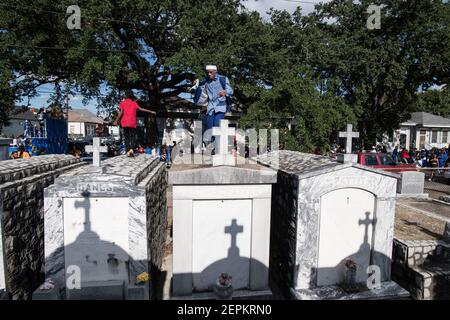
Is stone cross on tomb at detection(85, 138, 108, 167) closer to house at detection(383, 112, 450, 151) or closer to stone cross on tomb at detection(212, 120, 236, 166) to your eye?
stone cross on tomb at detection(212, 120, 236, 166)

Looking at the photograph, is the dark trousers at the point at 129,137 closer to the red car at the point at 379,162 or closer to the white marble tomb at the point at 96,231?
the white marble tomb at the point at 96,231

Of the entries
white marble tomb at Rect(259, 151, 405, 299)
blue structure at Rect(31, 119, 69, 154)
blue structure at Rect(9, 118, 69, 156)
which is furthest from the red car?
blue structure at Rect(31, 119, 69, 154)

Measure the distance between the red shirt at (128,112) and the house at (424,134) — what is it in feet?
105

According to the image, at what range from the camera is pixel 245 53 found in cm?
1900

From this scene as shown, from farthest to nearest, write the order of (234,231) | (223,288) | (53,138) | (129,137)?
(53,138) → (129,137) → (234,231) → (223,288)

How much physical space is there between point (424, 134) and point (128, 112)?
1403 inches

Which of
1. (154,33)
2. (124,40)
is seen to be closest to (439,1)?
(154,33)

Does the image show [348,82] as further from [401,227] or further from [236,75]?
[401,227]

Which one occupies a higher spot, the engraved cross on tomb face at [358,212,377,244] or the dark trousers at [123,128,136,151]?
the dark trousers at [123,128,136,151]

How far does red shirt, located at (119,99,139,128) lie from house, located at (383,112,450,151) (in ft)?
105

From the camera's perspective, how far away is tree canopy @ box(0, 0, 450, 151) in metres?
15.0

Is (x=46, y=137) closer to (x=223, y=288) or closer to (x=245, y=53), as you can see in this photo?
(x=245, y=53)

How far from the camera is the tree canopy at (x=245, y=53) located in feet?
49.1

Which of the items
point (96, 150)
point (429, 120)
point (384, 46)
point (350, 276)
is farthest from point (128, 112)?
point (429, 120)
